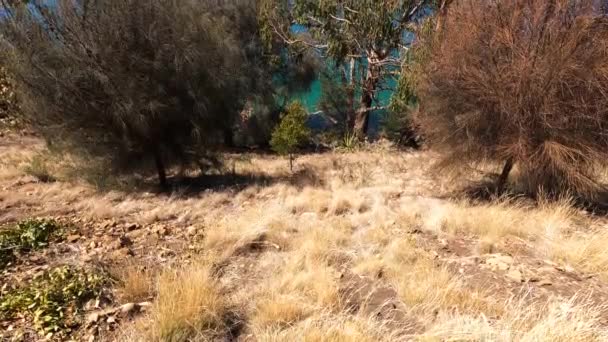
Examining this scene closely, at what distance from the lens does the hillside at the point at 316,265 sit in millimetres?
2943

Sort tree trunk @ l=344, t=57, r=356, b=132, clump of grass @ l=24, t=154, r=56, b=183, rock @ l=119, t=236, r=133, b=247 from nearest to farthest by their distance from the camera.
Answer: rock @ l=119, t=236, r=133, b=247
clump of grass @ l=24, t=154, r=56, b=183
tree trunk @ l=344, t=57, r=356, b=132

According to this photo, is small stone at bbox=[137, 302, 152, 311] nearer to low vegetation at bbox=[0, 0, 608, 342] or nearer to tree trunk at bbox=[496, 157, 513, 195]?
low vegetation at bbox=[0, 0, 608, 342]

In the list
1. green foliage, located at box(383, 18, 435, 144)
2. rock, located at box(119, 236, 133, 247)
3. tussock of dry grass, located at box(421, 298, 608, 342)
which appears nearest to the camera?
tussock of dry grass, located at box(421, 298, 608, 342)

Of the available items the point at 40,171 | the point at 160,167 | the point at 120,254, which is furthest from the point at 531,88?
the point at 40,171

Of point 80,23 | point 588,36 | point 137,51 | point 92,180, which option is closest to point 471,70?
point 588,36

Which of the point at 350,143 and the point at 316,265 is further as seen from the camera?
the point at 350,143

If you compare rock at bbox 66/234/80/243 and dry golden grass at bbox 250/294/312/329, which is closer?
dry golden grass at bbox 250/294/312/329

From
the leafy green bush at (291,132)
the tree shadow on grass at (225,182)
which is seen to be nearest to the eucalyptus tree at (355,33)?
the leafy green bush at (291,132)

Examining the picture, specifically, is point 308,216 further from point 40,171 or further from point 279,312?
point 40,171

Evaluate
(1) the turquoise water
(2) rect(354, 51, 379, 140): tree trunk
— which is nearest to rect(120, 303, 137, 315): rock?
(2) rect(354, 51, 379, 140): tree trunk

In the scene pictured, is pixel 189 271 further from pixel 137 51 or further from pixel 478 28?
pixel 478 28

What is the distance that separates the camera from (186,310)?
2.95 m

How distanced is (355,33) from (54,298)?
551 inches

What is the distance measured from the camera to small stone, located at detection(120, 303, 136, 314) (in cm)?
313
